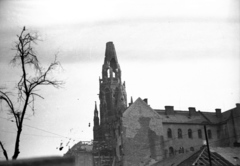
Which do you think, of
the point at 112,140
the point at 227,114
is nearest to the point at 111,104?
the point at 112,140

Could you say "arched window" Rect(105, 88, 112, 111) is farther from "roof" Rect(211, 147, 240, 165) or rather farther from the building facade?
"roof" Rect(211, 147, 240, 165)

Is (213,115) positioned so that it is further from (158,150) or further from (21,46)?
(21,46)

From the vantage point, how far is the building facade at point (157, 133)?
49156 mm

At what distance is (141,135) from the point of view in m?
50.0

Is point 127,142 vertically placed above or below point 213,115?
below

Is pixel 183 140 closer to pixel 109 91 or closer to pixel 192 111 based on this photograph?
pixel 192 111

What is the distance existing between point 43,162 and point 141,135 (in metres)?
46.6

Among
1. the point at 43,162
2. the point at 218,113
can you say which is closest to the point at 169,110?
the point at 218,113

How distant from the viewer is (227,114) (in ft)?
195

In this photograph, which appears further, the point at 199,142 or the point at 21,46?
the point at 199,142

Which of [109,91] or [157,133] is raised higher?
[109,91]

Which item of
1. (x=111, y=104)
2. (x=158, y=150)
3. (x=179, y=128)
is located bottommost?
(x=158, y=150)

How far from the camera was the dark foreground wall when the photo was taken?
4070 mm

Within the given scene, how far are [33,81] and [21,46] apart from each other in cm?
195
